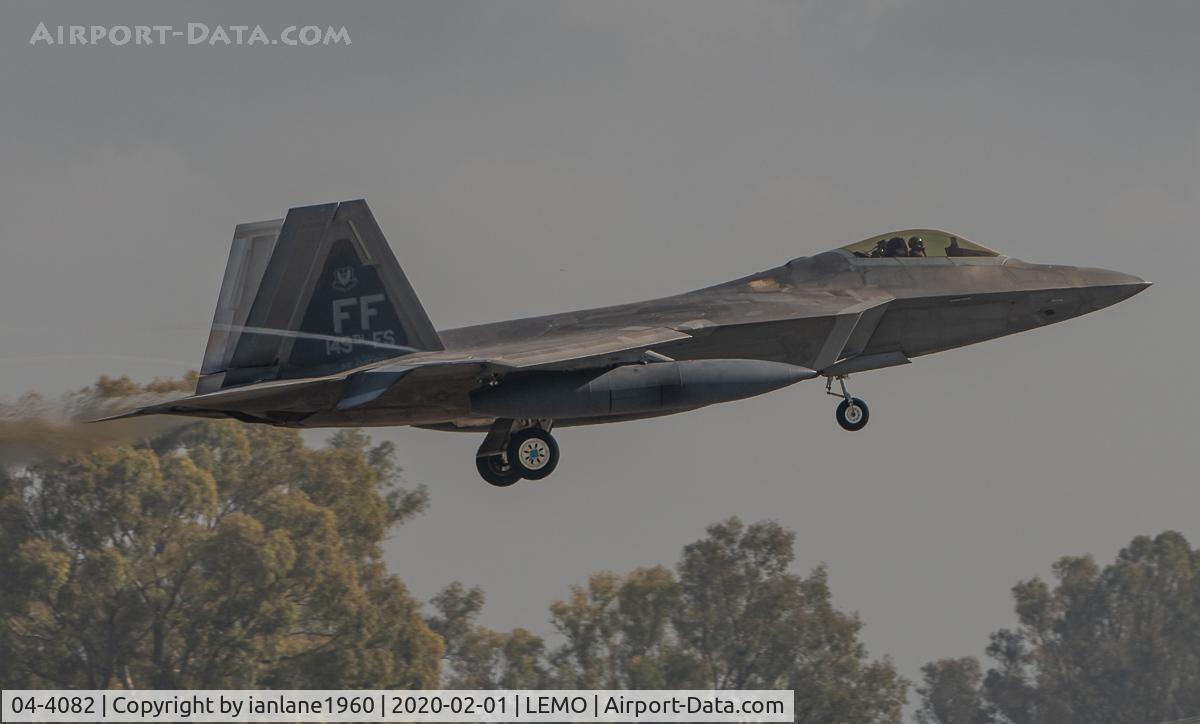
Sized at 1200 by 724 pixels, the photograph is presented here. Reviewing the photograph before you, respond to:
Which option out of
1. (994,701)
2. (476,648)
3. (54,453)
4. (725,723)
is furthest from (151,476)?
(994,701)

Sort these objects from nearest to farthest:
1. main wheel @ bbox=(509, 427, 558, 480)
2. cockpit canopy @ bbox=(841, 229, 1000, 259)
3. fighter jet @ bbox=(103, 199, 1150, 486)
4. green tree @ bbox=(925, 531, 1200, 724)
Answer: fighter jet @ bbox=(103, 199, 1150, 486) < main wheel @ bbox=(509, 427, 558, 480) < cockpit canopy @ bbox=(841, 229, 1000, 259) < green tree @ bbox=(925, 531, 1200, 724)

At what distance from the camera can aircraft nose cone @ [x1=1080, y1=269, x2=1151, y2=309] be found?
80.6ft

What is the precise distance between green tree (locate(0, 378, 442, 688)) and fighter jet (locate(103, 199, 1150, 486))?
37048 mm

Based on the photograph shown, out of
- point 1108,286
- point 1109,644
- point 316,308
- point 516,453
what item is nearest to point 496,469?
point 516,453

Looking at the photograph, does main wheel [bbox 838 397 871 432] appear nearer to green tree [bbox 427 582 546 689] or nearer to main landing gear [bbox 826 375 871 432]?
main landing gear [bbox 826 375 871 432]

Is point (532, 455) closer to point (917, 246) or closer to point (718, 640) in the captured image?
point (917, 246)

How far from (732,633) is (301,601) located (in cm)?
2022

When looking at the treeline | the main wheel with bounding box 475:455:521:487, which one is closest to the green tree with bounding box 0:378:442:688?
the treeline

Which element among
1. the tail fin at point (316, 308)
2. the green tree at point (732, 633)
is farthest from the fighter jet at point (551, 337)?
the green tree at point (732, 633)

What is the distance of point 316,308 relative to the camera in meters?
22.1

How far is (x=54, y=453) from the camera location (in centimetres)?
2442

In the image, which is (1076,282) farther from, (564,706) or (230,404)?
(564,706)

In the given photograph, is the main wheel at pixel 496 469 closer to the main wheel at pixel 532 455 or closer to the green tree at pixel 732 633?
the main wheel at pixel 532 455

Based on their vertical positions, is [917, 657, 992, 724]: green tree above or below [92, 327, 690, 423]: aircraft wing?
below
